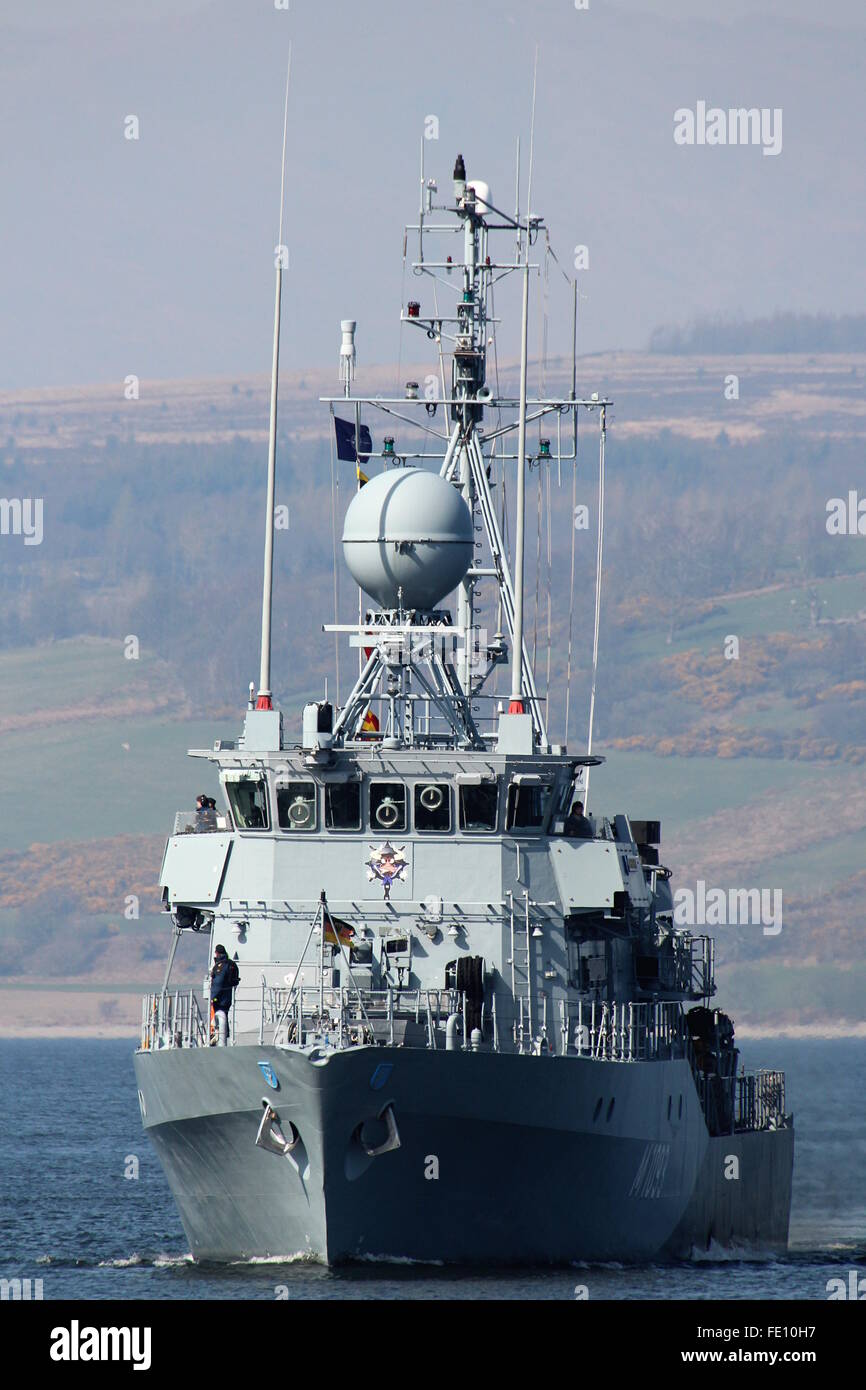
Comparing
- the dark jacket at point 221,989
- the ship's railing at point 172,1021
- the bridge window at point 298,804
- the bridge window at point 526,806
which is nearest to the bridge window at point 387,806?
the bridge window at point 298,804

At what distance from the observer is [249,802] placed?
41875mm

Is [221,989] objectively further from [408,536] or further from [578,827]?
[408,536]

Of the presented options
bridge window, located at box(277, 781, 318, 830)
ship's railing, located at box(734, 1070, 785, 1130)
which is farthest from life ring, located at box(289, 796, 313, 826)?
ship's railing, located at box(734, 1070, 785, 1130)

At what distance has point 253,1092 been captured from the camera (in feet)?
124

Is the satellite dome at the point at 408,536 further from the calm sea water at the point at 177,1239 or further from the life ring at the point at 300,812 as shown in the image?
the calm sea water at the point at 177,1239

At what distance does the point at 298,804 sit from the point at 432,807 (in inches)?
83.6

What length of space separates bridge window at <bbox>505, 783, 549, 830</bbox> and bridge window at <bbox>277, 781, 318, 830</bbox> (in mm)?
3058

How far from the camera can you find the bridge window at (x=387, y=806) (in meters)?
41.2

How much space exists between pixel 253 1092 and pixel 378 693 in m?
7.79

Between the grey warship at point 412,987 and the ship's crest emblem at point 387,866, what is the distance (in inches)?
1.2

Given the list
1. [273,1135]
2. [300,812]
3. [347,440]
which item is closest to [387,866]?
[300,812]
